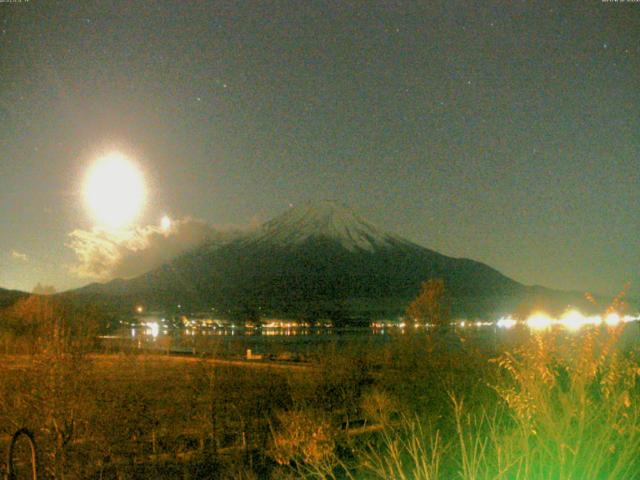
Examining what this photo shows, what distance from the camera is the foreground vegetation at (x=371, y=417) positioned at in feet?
15.3

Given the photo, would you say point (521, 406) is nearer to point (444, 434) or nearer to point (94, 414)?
point (444, 434)

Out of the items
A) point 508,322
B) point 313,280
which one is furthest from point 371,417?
point 313,280

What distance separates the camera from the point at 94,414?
48.3 ft

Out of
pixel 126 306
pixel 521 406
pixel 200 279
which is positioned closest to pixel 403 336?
pixel 521 406

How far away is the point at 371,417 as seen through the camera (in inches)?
547

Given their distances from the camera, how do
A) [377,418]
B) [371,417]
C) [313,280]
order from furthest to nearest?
[313,280] → [371,417] → [377,418]

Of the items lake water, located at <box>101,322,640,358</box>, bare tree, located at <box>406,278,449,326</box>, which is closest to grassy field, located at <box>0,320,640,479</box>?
lake water, located at <box>101,322,640,358</box>

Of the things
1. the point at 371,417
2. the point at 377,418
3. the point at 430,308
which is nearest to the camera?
the point at 377,418

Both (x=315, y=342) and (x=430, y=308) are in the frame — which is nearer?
(x=430, y=308)

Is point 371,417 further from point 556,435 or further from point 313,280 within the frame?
point 313,280

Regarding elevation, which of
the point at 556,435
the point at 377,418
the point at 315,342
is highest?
the point at 556,435

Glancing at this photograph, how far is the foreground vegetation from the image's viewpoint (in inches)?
183

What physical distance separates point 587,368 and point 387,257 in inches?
5787

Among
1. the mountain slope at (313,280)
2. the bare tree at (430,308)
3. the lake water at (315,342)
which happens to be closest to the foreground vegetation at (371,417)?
the lake water at (315,342)
